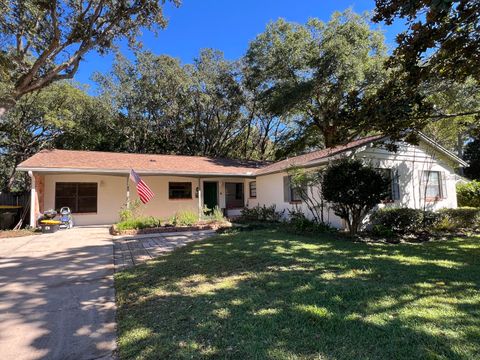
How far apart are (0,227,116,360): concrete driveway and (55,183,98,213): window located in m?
6.50

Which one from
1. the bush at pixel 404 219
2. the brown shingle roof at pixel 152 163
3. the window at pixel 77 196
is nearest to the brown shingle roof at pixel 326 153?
the brown shingle roof at pixel 152 163

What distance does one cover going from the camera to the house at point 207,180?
11.8m

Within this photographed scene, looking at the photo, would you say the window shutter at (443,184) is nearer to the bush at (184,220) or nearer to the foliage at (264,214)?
the foliage at (264,214)

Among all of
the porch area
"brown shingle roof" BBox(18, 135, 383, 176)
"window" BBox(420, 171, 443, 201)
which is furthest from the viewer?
the porch area

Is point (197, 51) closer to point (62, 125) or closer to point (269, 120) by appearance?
point (269, 120)

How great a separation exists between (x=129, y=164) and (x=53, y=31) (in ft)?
21.9

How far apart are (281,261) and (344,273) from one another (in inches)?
50.9

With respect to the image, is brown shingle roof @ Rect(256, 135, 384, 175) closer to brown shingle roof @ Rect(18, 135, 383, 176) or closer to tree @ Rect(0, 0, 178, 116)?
brown shingle roof @ Rect(18, 135, 383, 176)

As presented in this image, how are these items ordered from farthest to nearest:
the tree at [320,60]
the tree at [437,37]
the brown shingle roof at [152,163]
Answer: the tree at [320,60] < the brown shingle roof at [152,163] < the tree at [437,37]

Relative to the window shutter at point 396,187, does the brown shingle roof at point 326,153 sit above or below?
above

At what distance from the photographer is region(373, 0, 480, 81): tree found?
5.15m

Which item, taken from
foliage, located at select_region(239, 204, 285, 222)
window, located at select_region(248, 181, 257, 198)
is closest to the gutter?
window, located at select_region(248, 181, 257, 198)

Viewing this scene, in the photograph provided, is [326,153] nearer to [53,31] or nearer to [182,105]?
[53,31]

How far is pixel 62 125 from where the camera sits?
64.2 ft
